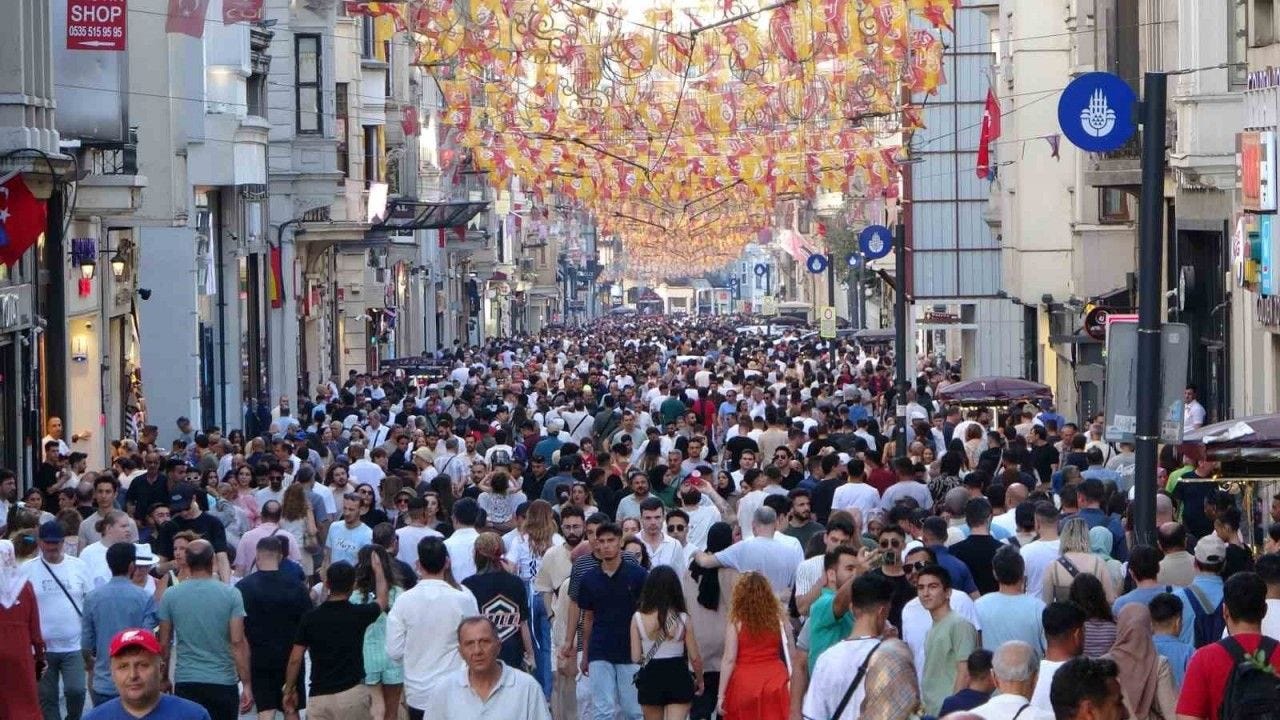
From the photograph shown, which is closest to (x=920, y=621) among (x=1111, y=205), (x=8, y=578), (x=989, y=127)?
(x=8, y=578)

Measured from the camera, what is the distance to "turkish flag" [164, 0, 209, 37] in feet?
89.2

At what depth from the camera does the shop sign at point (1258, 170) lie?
23.3 m

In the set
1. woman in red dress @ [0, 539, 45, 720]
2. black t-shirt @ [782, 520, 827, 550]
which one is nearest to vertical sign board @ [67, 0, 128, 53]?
black t-shirt @ [782, 520, 827, 550]

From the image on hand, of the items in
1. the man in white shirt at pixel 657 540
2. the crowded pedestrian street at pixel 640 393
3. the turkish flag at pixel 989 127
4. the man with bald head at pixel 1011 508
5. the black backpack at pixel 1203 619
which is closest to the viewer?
the black backpack at pixel 1203 619

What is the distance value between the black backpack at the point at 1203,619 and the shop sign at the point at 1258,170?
13011mm

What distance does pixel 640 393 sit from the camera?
38.7m

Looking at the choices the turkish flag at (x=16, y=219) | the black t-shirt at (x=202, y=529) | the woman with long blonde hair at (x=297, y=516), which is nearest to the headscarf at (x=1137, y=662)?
the black t-shirt at (x=202, y=529)

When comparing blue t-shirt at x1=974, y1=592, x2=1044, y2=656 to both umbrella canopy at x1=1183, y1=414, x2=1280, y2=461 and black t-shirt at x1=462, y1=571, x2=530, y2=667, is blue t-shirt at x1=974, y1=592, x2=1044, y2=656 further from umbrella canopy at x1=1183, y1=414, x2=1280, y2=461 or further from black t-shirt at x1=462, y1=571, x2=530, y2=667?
umbrella canopy at x1=1183, y1=414, x2=1280, y2=461

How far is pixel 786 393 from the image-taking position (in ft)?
111

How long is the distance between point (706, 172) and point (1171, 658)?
26.1 m

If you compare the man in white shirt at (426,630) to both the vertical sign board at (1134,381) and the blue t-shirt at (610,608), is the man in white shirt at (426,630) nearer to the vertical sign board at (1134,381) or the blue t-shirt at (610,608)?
the blue t-shirt at (610,608)

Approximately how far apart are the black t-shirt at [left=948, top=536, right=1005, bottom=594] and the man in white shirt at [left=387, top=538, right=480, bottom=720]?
3076 millimetres

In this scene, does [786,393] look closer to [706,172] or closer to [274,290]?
[706,172]

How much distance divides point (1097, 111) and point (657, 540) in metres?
3.99
